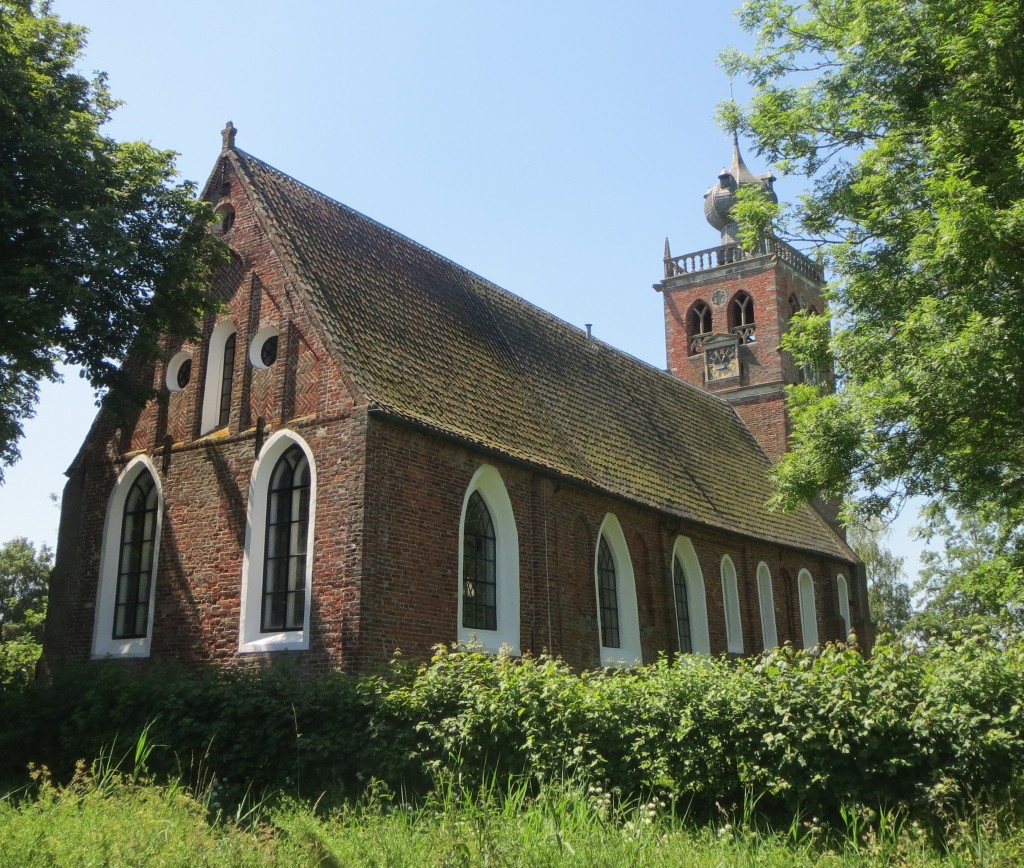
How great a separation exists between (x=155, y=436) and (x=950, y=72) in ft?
44.7

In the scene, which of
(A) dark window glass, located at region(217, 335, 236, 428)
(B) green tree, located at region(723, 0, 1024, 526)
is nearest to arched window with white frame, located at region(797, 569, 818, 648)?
(B) green tree, located at region(723, 0, 1024, 526)

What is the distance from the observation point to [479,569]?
17.1 metres

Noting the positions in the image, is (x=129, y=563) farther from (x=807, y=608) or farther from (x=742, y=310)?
(x=742, y=310)

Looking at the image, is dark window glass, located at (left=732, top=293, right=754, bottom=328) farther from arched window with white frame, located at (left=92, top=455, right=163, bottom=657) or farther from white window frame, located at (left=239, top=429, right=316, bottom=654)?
arched window with white frame, located at (left=92, top=455, right=163, bottom=657)

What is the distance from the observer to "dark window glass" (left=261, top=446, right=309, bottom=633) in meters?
15.4

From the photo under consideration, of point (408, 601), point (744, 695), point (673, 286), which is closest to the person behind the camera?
point (744, 695)

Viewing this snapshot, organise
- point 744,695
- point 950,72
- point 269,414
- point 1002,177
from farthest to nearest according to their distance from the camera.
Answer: point 269,414 < point 950,72 < point 1002,177 < point 744,695

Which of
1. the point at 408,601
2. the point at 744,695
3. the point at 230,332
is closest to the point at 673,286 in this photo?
the point at 230,332

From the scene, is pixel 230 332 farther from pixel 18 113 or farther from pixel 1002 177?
pixel 1002 177

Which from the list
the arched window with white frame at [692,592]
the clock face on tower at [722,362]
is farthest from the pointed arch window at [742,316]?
the arched window with white frame at [692,592]

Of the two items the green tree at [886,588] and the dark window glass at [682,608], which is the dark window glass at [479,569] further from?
the green tree at [886,588]

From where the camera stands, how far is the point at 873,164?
1429 centimetres

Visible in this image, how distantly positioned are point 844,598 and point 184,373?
70.3 ft

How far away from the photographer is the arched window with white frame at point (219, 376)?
57.5ft
